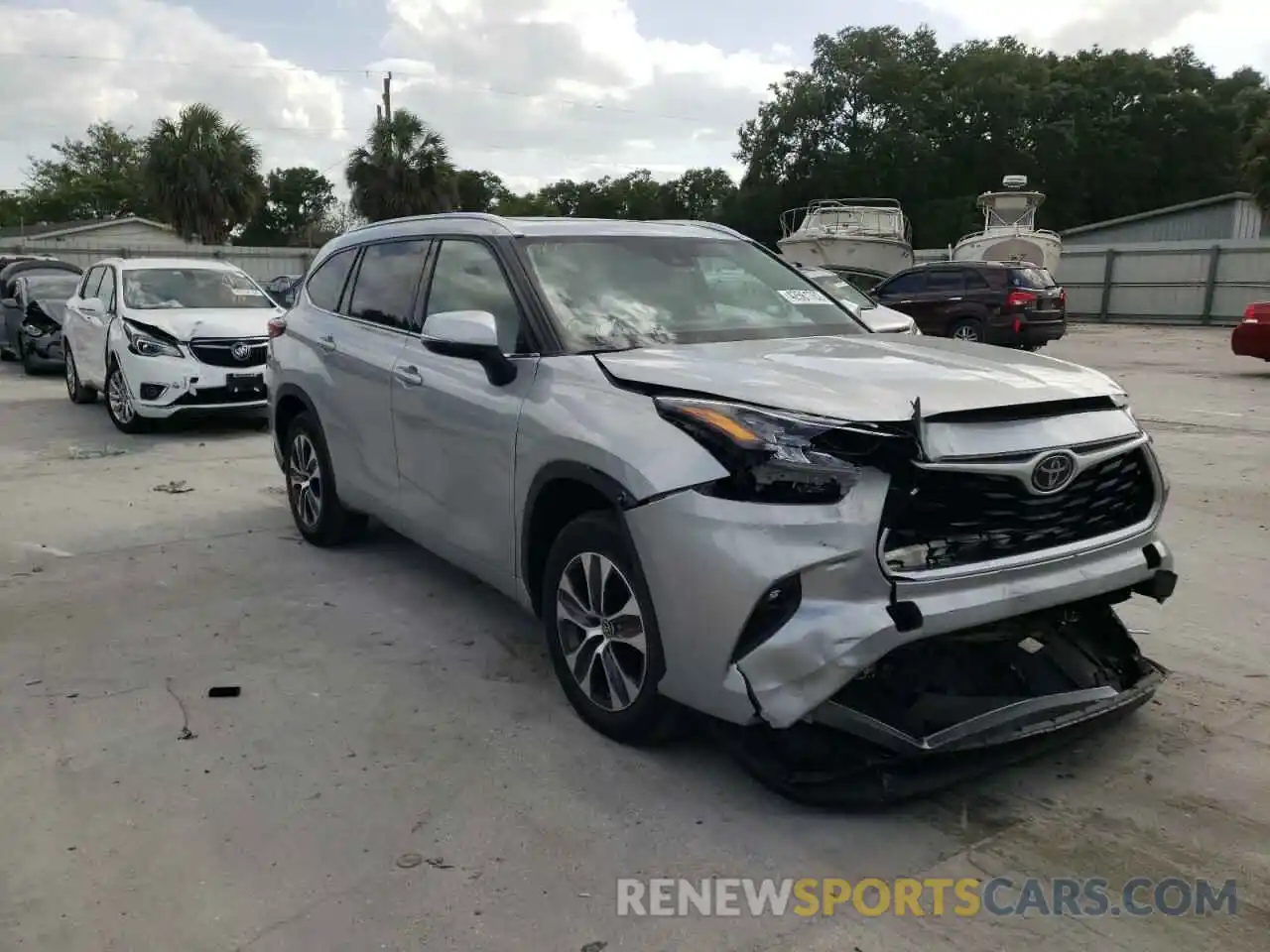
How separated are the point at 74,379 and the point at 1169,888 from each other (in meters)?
12.9

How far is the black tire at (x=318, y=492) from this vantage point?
19.2 feet

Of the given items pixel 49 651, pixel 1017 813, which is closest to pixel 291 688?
pixel 49 651

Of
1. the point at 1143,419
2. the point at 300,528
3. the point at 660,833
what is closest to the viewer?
the point at 660,833

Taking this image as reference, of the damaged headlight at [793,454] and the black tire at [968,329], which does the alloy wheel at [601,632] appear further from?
the black tire at [968,329]

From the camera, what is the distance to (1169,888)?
2807 millimetres

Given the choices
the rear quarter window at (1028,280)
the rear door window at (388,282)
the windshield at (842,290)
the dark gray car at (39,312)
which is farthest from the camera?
the rear quarter window at (1028,280)

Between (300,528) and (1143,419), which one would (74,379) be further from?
(1143,419)

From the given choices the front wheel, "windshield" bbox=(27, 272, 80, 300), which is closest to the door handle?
the front wheel

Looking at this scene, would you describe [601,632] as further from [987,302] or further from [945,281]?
[945,281]

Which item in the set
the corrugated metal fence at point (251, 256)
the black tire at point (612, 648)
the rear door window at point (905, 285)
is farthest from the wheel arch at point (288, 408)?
the corrugated metal fence at point (251, 256)

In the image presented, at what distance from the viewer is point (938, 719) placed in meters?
3.09

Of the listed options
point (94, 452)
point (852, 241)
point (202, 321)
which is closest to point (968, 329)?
point (852, 241)

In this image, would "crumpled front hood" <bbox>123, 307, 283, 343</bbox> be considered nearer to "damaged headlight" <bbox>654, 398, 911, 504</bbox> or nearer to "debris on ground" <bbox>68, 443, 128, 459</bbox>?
"debris on ground" <bbox>68, 443, 128, 459</bbox>

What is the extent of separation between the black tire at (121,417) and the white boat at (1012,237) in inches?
862
